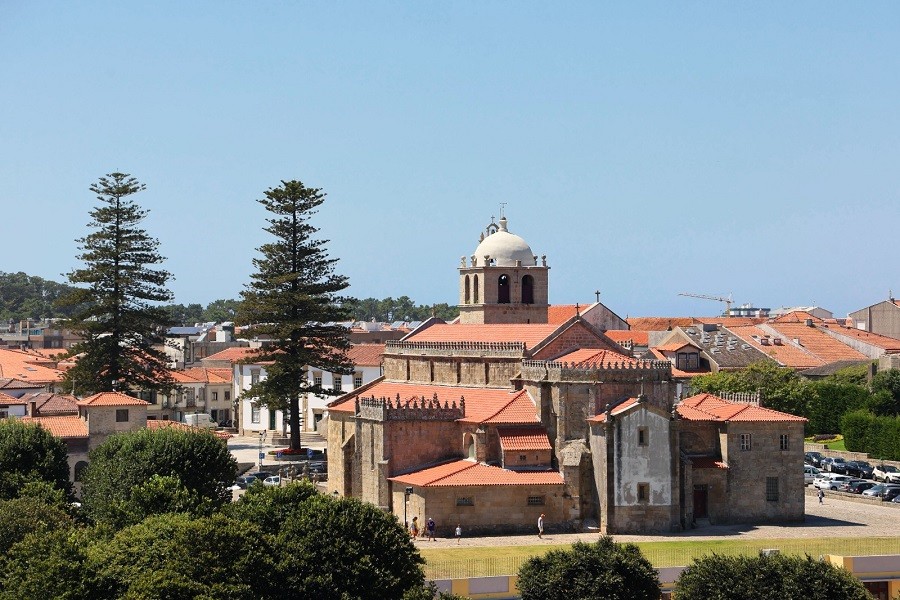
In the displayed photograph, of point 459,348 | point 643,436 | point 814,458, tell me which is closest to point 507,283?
point 459,348

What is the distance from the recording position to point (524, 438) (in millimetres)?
57094

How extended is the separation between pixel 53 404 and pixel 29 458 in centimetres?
1593

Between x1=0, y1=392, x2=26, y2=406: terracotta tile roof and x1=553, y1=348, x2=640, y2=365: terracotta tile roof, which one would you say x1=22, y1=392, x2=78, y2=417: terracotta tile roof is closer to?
x1=0, y1=392, x2=26, y2=406: terracotta tile roof

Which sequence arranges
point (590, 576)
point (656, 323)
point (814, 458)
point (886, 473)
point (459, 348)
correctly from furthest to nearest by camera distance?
point (656, 323) < point (814, 458) < point (886, 473) < point (459, 348) < point (590, 576)

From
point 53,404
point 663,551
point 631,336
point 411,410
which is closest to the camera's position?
point 663,551

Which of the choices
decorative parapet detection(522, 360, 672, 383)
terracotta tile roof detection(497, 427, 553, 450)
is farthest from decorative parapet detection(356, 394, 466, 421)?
decorative parapet detection(522, 360, 672, 383)

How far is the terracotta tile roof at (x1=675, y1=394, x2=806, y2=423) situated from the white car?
797cm

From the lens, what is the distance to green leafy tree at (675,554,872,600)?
4000 cm

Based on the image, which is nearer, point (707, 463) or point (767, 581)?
point (767, 581)

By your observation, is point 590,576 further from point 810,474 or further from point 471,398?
point 810,474

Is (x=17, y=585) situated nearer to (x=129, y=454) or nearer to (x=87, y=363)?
(x=129, y=454)

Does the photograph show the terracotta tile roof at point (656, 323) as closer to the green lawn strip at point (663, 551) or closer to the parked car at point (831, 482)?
the parked car at point (831, 482)

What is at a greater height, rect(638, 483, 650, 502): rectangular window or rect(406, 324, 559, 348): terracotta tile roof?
rect(406, 324, 559, 348): terracotta tile roof

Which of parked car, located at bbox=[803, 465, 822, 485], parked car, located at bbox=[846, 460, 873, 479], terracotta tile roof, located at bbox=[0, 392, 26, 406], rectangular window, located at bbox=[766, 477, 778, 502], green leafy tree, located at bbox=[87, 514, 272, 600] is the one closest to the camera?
green leafy tree, located at bbox=[87, 514, 272, 600]
